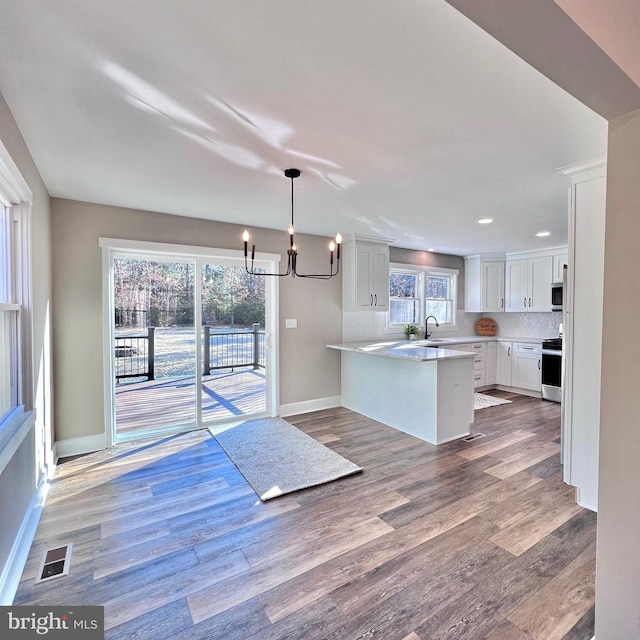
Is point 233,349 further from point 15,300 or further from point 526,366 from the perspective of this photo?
point 526,366

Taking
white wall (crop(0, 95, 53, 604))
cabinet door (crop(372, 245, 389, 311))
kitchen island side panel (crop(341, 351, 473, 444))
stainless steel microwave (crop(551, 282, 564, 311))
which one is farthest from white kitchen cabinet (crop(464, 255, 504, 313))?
white wall (crop(0, 95, 53, 604))

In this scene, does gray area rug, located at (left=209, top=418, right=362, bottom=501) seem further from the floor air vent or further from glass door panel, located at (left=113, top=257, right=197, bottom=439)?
the floor air vent

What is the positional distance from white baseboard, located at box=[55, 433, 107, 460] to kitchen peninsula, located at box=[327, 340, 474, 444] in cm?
297

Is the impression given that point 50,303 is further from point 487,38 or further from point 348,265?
point 487,38

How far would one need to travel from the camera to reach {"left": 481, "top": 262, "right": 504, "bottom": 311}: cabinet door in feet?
20.7

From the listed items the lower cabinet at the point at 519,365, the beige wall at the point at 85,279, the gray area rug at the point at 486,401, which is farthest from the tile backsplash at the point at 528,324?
the beige wall at the point at 85,279

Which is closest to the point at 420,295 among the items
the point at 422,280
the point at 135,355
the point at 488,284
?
the point at 422,280

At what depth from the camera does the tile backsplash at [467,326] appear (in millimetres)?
5262

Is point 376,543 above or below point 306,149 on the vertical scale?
below

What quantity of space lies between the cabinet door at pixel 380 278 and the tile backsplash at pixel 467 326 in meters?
0.33

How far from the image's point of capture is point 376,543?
212 cm

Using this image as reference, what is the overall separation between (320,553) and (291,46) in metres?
2.55

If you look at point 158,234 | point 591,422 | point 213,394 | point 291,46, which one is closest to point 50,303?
point 158,234

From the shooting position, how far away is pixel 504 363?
20.1ft
